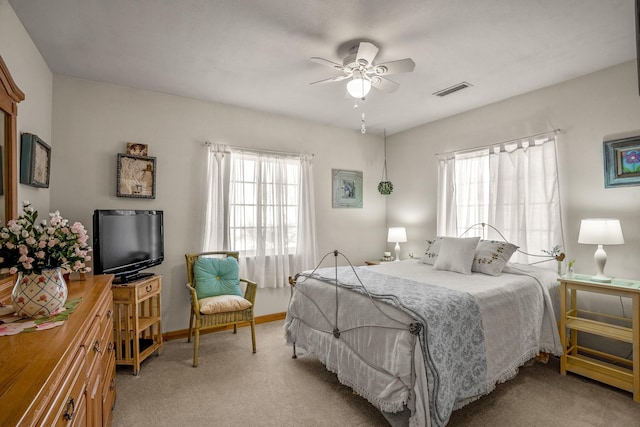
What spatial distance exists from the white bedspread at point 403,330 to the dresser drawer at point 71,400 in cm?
152

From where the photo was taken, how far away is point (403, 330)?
1.92 meters

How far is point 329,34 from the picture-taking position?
234 centimetres

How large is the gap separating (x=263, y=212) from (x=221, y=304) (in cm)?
136

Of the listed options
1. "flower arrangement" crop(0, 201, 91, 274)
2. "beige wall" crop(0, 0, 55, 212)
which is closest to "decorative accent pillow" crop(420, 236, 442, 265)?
"flower arrangement" crop(0, 201, 91, 274)

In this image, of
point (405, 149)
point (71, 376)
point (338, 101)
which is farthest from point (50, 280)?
point (405, 149)

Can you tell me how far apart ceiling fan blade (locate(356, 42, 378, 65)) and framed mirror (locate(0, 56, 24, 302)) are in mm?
2111

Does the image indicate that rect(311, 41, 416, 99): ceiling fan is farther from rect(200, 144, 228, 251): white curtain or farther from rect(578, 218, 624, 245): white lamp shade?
rect(578, 218, 624, 245): white lamp shade

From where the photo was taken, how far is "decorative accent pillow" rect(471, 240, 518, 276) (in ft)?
10.0

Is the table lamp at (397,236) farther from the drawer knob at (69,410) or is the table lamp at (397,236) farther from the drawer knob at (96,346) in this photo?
the drawer knob at (69,410)

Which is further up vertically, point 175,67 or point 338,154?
point 175,67

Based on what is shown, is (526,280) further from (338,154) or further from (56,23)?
(56,23)

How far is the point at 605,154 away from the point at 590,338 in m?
1.68

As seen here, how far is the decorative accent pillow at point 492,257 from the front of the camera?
10.0 ft

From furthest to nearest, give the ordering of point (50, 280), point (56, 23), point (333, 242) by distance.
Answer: point (333, 242) → point (56, 23) → point (50, 280)
